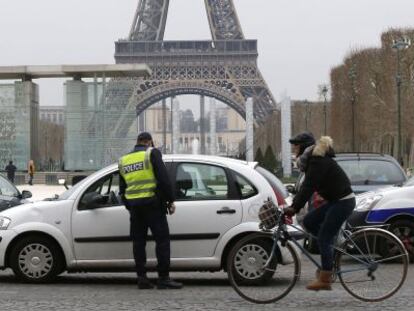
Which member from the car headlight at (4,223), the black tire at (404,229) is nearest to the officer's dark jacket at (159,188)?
the car headlight at (4,223)

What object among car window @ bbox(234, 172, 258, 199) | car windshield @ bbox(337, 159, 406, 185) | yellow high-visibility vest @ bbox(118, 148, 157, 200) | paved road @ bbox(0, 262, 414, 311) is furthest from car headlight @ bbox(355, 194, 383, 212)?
yellow high-visibility vest @ bbox(118, 148, 157, 200)

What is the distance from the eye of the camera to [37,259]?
8984 millimetres

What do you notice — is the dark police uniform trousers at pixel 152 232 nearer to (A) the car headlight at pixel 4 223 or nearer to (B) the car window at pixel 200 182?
(B) the car window at pixel 200 182

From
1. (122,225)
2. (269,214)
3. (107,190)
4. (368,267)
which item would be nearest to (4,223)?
(107,190)

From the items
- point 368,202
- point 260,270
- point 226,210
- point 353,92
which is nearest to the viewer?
point 260,270

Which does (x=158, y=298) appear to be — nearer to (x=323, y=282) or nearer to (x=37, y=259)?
(x=323, y=282)

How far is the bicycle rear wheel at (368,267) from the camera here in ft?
24.5

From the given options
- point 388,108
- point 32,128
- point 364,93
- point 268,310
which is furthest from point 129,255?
point 364,93

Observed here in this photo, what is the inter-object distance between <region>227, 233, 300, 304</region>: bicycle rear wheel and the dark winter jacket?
52 cm

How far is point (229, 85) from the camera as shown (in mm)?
92438

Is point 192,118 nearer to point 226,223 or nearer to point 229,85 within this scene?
point 229,85

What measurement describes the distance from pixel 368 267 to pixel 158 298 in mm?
1928

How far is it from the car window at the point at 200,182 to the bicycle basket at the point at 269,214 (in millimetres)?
1364

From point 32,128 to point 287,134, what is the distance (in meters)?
20.1
